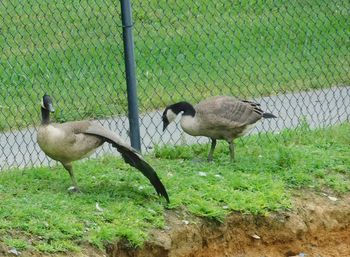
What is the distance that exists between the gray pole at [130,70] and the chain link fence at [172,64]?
33.0 inches

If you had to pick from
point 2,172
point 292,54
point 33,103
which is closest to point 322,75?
point 292,54

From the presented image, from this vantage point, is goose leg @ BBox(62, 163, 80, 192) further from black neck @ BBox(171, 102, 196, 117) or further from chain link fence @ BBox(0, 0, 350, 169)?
chain link fence @ BBox(0, 0, 350, 169)

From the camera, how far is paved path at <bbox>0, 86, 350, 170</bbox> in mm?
9305

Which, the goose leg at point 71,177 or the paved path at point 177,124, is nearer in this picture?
the goose leg at point 71,177

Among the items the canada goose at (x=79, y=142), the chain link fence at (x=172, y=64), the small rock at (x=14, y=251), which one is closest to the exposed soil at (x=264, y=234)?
the canada goose at (x=79, y=142)

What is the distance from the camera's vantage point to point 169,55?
40.4ft

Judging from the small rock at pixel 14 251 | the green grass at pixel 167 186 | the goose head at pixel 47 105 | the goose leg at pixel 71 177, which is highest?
the goose head at pixel 47 105

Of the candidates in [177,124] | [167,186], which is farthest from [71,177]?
[177,124]

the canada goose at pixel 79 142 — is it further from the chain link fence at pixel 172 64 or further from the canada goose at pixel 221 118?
the chain link fence at pixel 172 64

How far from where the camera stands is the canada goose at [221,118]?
8312 millimetres

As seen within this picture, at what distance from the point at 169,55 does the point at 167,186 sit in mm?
4609

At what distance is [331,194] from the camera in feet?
26.5

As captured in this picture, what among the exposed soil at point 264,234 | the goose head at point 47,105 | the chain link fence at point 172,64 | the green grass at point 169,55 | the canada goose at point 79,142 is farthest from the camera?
the green grass at point 169,55

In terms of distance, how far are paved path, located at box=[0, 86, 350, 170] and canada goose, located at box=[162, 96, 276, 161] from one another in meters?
0.71
